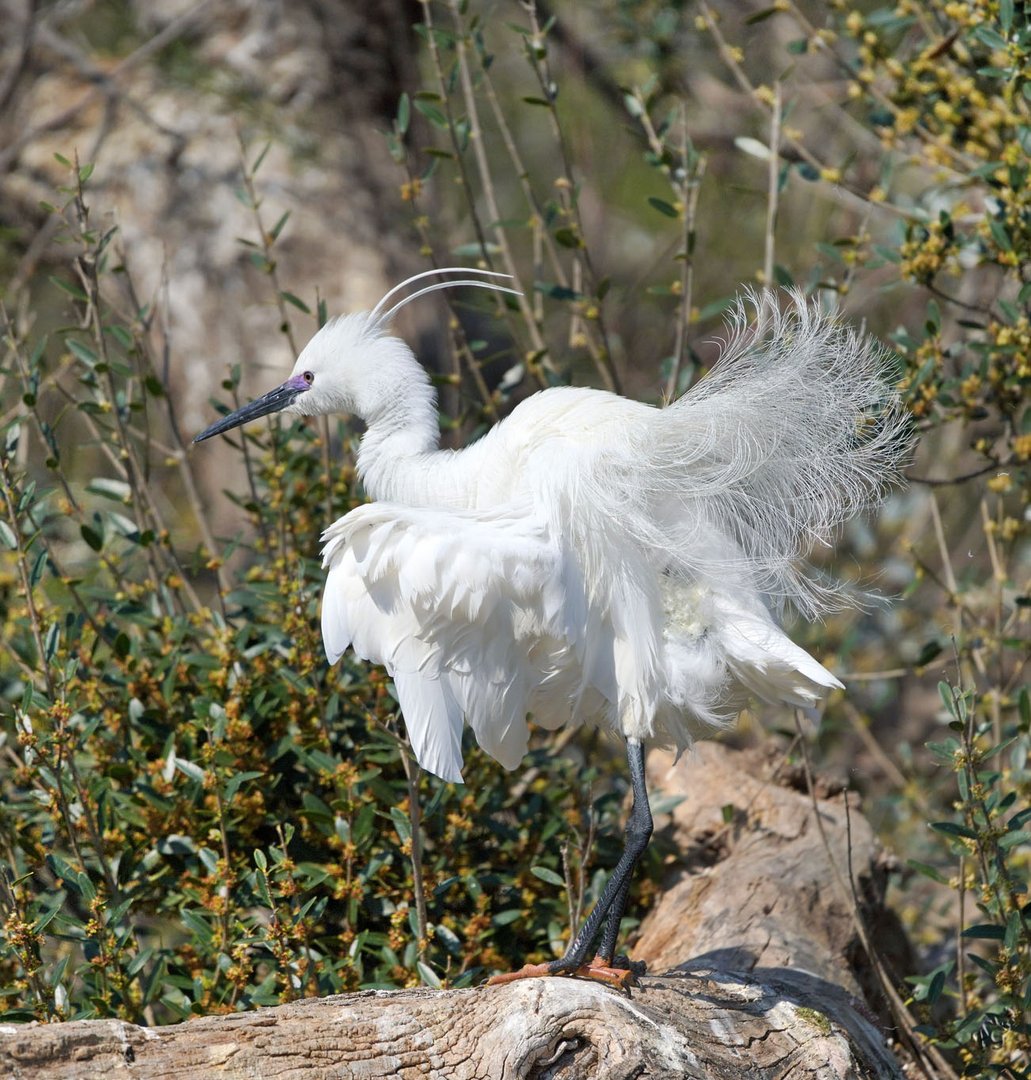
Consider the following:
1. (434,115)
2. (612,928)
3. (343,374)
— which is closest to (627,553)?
(612,928)

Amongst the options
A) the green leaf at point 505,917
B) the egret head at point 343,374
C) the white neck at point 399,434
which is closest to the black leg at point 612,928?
the green leaf at point 505,917

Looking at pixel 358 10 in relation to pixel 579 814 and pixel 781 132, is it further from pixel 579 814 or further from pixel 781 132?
pixel 579 814

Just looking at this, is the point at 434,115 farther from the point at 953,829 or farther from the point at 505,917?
the point at 953,829

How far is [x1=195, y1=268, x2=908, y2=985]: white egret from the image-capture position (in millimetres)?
2758

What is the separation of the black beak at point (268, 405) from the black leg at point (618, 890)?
1328 millimetres

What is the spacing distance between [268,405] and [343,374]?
0.24 metres

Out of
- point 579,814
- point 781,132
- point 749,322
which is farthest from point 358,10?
point 579,814

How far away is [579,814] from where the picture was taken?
11.9 feet

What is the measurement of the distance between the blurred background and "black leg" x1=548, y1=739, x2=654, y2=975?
10cm

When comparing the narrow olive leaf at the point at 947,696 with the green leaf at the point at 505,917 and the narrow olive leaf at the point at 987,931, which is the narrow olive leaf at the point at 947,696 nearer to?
the narrow olive leaf at the point at 987,931

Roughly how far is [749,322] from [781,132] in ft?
4.38

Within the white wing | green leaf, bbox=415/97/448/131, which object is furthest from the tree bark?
green leaf, bbox=415/97/448/131

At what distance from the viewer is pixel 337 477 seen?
12.7 feet

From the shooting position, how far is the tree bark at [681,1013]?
219 centimetres
